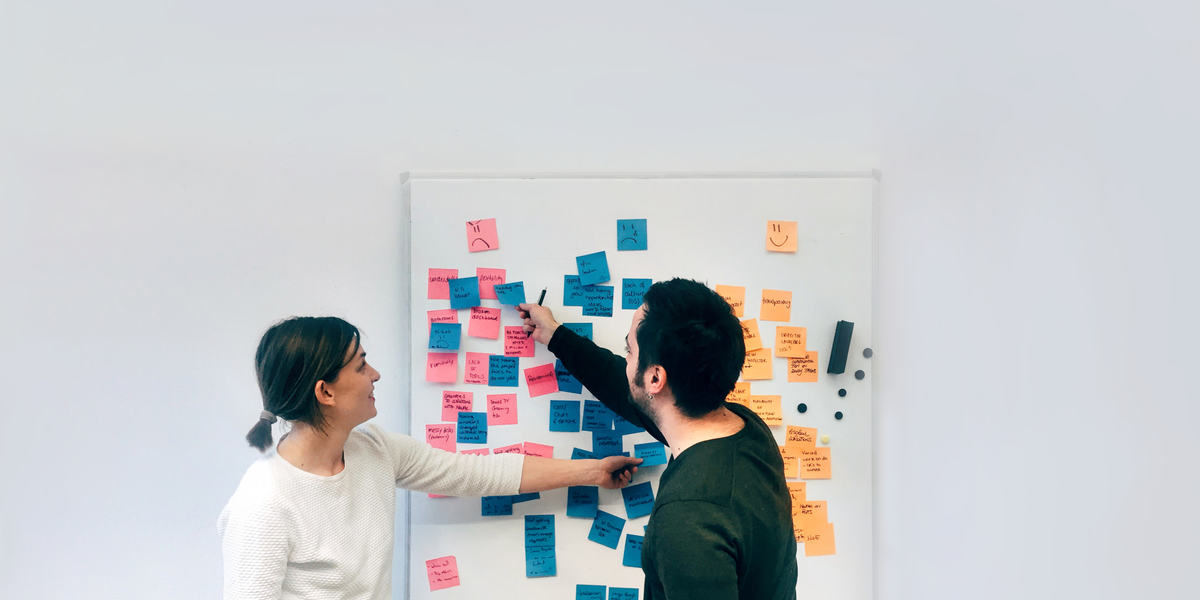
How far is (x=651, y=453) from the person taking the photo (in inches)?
66.9

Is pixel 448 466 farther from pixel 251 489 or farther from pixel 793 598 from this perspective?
pixel 793 598

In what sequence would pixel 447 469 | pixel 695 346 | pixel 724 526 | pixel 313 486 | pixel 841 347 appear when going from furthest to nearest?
1. pixel 841 347
2. pixel 447 469
3. pixel 313 486
4. pixel 695 346
5. pixel 724 526

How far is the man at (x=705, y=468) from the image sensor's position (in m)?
1.07

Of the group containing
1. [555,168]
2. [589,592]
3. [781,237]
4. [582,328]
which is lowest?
[589,592]

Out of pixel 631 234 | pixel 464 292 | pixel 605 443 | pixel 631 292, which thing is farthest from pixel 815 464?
pixel 464 292

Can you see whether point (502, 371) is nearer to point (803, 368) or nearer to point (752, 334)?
point (752, 334)

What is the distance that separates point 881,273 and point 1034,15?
766 mm

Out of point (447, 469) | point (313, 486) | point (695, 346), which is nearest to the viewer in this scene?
point (695, 346)

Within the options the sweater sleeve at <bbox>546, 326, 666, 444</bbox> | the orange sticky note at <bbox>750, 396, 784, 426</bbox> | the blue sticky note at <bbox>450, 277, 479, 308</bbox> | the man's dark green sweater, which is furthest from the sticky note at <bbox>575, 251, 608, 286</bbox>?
the man's dark green sweater

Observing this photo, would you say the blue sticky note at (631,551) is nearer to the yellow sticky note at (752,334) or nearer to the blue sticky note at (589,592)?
the blue sticky note at (589,592)

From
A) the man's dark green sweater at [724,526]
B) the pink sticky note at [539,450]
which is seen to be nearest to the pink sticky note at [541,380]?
the pink sticky note at [539,450]

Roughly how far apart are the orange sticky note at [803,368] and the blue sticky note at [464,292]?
2.60ft

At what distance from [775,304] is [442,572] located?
1.05m

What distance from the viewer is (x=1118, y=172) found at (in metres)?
1.72
